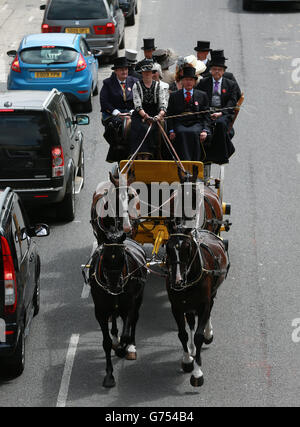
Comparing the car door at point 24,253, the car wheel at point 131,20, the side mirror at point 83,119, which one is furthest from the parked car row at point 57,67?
the car door at point 24,253

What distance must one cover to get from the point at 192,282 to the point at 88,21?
17.9m

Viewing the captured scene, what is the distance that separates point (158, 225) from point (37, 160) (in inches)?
137

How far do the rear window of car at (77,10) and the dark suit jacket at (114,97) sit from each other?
12998 millimetres

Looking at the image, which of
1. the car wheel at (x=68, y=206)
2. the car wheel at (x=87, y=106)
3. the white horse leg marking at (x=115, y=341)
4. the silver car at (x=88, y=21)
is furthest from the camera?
the silver car at (x=88, y=21)

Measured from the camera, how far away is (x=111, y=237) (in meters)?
9.56

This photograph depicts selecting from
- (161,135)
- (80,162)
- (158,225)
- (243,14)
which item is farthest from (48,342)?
(243,14)

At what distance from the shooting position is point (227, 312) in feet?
40.5

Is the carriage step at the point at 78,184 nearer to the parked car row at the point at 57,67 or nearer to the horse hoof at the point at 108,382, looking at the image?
the parked car row at the point at 57,67

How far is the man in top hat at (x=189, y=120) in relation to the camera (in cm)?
1299

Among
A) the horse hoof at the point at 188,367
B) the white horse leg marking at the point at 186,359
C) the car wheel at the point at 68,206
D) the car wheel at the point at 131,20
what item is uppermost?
the white horse leg marking at the point at 186,359

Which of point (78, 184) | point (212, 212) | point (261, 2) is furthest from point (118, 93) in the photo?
point (261, 2)

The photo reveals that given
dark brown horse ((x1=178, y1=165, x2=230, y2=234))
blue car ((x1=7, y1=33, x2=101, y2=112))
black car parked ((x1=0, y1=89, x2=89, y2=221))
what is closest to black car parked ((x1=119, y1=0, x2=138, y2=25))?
blue car ((x1=7, y1=33, x2=101, y2=112))

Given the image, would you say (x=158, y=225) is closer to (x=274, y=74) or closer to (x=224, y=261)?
(x=224, y=261)
